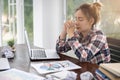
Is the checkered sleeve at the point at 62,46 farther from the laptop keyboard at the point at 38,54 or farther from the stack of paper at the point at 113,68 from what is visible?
the stack of paper at the point at 113,68

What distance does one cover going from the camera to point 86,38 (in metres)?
1.97

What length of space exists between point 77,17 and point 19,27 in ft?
7.18

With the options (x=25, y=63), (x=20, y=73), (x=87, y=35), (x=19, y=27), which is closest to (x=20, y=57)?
(x=25, y=63)

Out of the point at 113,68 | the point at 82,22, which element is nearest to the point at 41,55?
the point at 82,22

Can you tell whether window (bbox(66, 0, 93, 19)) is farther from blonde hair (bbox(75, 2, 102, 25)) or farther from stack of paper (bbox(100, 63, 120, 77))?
stack of paper (bbox(100, 63, 120, 77))

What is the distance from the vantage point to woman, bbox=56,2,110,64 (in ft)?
5.82

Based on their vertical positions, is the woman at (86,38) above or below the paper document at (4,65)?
above

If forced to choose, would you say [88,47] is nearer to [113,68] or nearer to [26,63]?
[26,63]

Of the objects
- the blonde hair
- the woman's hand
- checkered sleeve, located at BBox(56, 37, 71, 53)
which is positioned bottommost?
checkered sleeve, located at BBox(56, 37, 71, 53)

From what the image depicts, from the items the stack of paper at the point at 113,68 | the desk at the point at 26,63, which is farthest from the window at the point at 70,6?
the stack of paper at the point at 113,68

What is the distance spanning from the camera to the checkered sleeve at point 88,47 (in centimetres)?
174

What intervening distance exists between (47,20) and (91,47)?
234cm

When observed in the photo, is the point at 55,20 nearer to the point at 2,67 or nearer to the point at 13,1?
the point at 13,1

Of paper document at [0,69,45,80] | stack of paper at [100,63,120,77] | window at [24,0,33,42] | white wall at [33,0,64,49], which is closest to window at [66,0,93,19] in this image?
white wall at [33,0,64,49]
